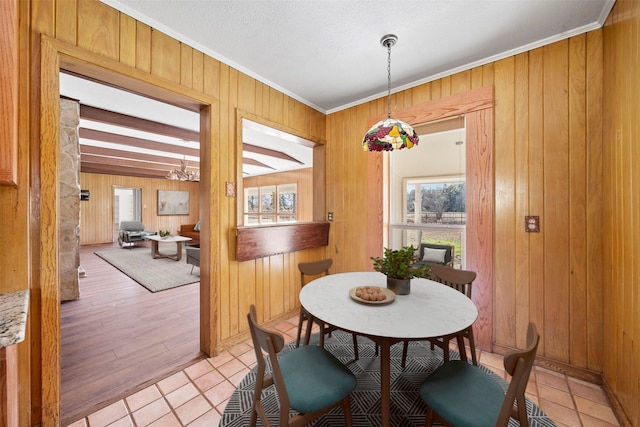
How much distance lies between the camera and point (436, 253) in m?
3.97

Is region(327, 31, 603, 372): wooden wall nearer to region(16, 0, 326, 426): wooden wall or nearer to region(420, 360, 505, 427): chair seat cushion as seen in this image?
region(420, 360, 505, 427): chair seat cushion

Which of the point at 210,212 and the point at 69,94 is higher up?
the point at 69,94

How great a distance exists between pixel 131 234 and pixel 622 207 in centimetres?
949

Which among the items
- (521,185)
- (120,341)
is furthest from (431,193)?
(120,341)

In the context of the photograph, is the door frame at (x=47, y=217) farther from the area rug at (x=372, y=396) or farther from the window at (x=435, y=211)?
the window at (x=435, y=211)

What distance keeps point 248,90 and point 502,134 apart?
2.41m

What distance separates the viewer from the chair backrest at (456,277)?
1.91 m

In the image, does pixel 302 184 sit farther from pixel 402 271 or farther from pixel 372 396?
pixel 372 396

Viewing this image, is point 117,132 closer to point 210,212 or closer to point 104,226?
point 210,212

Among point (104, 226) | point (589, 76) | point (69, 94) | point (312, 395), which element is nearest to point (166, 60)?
point (69, 94)

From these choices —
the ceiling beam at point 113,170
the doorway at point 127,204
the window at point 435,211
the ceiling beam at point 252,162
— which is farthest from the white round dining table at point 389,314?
the doorway at point 127,204

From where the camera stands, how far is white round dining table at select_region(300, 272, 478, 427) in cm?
118

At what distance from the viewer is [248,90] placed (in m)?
2.48

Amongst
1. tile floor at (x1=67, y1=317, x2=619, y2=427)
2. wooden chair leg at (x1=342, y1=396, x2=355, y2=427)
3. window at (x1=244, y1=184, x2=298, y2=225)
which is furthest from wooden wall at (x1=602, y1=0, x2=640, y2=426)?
window at (x1=244, y1=184, x2=298, y2=225)
